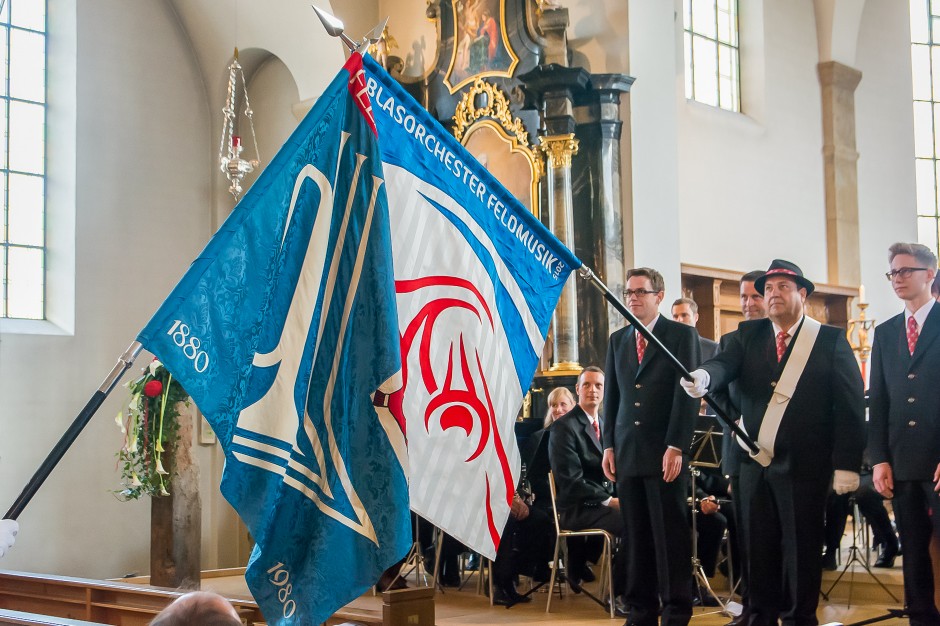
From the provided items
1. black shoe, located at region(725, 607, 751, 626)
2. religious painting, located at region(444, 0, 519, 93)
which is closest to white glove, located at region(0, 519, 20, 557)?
black shoe, located at region(725, 607, 751, 626)

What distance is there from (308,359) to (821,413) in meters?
2.81

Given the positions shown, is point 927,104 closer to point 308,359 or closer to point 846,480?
point 846,480

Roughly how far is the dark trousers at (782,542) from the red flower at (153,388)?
3.95 m

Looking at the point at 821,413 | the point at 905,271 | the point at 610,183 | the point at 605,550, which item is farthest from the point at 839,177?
the point at 821,413

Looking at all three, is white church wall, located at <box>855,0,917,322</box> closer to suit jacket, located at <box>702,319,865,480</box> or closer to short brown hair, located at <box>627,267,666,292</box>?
short brown hair, located at <box>627,267,666,292</box>

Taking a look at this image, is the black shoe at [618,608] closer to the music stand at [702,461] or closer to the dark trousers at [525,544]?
the music stand at [702,461]

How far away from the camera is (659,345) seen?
13.6 ft

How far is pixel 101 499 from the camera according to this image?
11.1 meters

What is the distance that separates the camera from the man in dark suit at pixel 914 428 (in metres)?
5.00

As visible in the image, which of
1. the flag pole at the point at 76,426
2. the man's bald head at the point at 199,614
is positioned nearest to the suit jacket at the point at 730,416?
the flag pole at the point at 76,426

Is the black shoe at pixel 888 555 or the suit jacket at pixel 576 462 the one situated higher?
the suit jacket at pixel 576 462

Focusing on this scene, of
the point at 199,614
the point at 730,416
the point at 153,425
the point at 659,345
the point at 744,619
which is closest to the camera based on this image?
the point at 199,614

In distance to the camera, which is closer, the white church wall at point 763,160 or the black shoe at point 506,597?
the black shoe at point 506,597

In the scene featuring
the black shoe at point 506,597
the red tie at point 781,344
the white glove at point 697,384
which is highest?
the red tie at point 781,344
